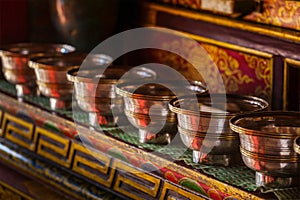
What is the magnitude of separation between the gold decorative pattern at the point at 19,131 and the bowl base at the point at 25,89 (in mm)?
119

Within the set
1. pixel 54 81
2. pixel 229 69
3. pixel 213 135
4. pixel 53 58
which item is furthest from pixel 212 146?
pixel 53 58

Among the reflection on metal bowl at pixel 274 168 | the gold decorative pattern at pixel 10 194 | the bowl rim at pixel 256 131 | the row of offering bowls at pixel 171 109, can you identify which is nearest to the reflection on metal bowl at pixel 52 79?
the row of offering bowls at pixel 171 109

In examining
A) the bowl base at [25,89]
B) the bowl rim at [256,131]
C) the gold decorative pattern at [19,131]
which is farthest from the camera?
the bowl base at [25,89]

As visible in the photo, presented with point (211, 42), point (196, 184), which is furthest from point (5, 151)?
point (196, 184)

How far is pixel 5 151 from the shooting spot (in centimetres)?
360

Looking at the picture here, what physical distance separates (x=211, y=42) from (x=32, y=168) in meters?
0.95

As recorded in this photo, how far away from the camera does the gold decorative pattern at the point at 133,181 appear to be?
277 centimetres

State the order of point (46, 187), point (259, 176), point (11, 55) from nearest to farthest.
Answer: point (259, 176)
point (46, 187)
point (11, 55)

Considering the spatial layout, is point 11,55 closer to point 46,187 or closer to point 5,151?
point 5,151

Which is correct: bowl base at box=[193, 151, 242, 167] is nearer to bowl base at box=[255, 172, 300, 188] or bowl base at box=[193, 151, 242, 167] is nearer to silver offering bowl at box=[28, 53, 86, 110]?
bowl base at box=[255, 172, 300, 188]

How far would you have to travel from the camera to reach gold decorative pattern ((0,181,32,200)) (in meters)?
3.18

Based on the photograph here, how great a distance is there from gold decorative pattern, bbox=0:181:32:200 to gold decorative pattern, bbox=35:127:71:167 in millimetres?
209

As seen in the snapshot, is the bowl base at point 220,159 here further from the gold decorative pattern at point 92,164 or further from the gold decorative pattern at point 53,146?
the gold decorative pattern at point 53,146

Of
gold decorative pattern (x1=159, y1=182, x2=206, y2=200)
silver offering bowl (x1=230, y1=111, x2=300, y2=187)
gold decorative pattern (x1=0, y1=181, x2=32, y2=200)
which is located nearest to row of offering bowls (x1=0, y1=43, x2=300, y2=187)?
silver offering bowl (x1=230, y1=111, x2=300, y2=187)
